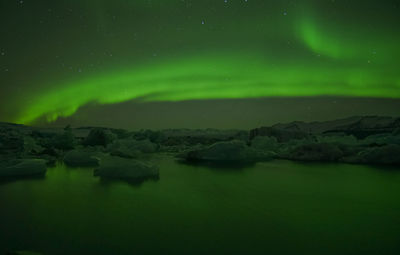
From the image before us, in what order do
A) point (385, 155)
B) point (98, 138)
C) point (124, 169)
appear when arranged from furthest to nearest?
point (98, 138), point (385, 155), point (124, 169)

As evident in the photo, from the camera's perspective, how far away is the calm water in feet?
7.13

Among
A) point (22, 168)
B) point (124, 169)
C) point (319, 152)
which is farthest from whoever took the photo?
point (319, 152)

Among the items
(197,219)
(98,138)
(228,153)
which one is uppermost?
(98,138)

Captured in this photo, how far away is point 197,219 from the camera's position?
2.95 meters

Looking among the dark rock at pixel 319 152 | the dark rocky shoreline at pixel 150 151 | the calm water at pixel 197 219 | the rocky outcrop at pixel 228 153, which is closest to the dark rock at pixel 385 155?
the dark rocky shoreline at pixel 150 151

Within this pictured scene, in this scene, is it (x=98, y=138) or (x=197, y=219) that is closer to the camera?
(x=197, y=219)

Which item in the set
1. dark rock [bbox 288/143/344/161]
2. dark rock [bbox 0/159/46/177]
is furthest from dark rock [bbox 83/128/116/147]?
dark rock [bbox 288/143/344/161]

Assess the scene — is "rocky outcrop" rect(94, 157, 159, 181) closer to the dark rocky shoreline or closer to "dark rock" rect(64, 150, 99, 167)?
the dark rocky shoreline

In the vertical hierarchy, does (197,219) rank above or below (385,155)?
below

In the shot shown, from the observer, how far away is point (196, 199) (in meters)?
4.04

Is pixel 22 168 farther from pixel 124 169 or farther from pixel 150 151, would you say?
pixel 150 151

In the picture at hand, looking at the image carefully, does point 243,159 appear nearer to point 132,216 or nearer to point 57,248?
point 132,216

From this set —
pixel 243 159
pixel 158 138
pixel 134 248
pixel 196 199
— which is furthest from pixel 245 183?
pixel 158 138

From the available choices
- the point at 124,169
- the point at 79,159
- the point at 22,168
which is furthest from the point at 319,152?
the point at 22,168
